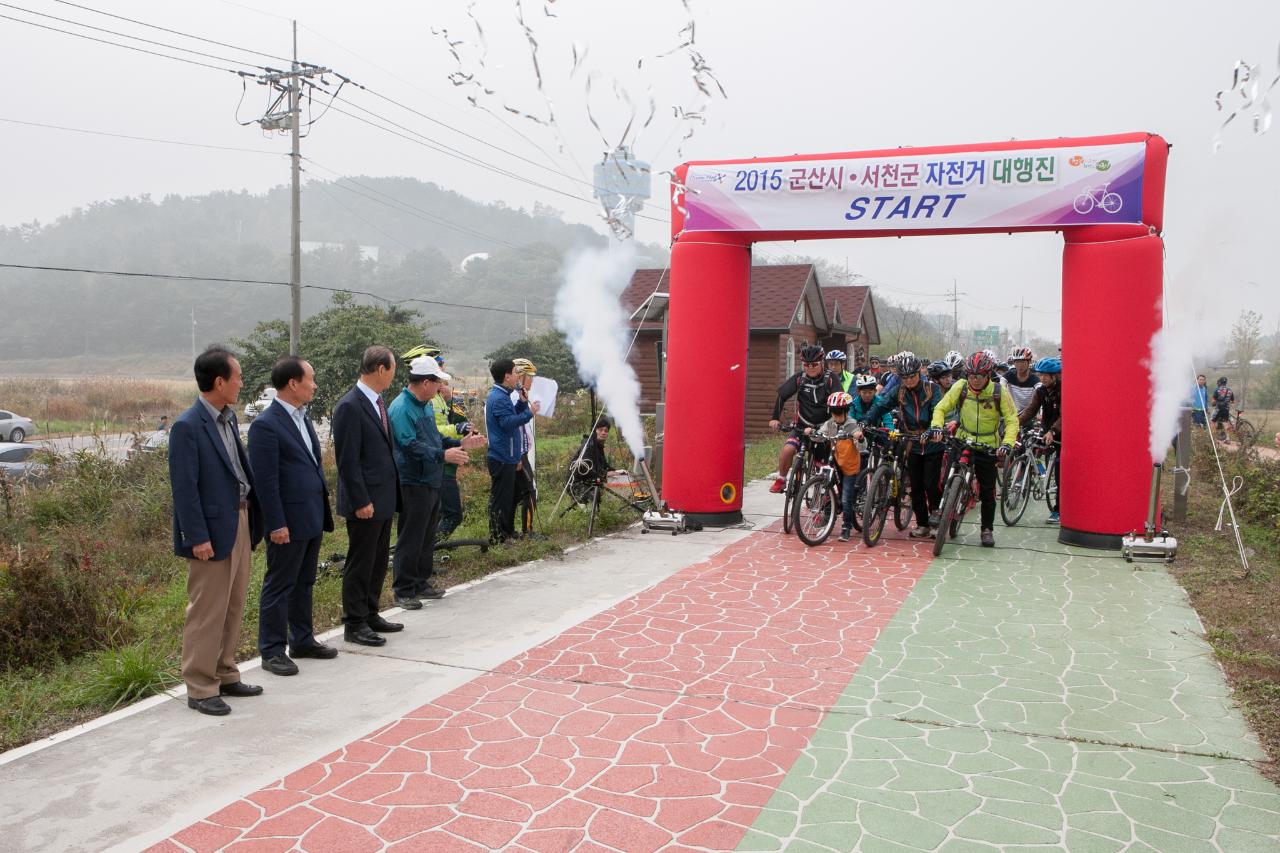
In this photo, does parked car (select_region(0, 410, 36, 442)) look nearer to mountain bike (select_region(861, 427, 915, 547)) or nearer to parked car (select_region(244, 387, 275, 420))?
parked car (select_region(244, 387, 275, 420))

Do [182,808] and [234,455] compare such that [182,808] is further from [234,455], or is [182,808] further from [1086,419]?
[1086,419]

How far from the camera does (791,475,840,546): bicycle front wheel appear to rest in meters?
9.21

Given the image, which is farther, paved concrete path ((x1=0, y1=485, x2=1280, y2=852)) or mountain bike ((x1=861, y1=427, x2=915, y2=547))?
mountain bike ((x1=861, y1=427, x2=915, y2=547))

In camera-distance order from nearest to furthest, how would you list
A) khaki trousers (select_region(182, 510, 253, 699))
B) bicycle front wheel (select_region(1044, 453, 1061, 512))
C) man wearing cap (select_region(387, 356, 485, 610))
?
khaki trousers (select_region(182, 510, 253, 699)), man wearing cap (select_region(387, 356, 485, 610)), bicycle front wheel (select_region(1044, 453, 1061, 512))

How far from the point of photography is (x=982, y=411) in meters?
9.22

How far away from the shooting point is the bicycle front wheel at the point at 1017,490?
11.1 metres

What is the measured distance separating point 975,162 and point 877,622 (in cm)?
502

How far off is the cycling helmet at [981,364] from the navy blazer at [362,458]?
5.76m

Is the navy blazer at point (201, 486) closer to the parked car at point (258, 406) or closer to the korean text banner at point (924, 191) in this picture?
the parked car at point (258, 406)

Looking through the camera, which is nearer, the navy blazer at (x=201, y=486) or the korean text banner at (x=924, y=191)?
the navy blazer at (x=201, y=486)

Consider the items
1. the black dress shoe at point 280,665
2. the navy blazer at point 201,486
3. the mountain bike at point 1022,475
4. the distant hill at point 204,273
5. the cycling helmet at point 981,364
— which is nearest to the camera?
the navy blazer at point 201,486

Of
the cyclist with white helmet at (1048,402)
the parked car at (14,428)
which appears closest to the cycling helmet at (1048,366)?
the cyclist with white helmet at (1048,402)

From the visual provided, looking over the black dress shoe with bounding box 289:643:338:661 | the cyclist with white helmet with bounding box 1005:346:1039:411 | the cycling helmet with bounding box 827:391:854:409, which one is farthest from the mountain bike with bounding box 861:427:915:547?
the black dress shoe with bounding box 289:643:338:661

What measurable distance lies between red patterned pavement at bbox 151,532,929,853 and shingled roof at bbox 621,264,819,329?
18.5m
